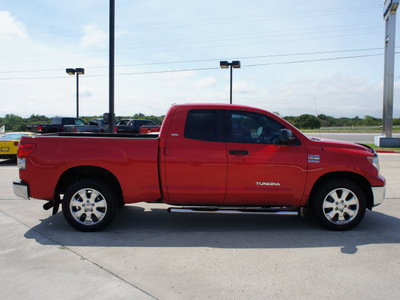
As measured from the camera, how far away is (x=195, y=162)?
496 centimetres

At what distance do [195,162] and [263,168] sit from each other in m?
0.98

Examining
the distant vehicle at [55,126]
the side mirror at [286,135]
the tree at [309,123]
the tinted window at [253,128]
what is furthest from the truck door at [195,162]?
the distant vehicle at [55,126]

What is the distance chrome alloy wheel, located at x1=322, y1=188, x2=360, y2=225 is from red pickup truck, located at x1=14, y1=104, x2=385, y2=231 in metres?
0.01

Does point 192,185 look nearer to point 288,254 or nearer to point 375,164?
point 288,254

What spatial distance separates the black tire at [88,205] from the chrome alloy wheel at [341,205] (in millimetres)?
3140

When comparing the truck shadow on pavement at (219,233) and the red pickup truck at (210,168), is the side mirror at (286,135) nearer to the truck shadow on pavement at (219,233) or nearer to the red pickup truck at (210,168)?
the red pickup truck at (210,168)

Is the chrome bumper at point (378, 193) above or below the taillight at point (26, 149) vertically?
below

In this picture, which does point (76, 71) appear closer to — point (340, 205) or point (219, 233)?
point (219, 233)

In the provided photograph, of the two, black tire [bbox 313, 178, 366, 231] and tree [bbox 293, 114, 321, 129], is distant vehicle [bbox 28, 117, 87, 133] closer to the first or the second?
tree [bbox 293, 114, 321, 129]

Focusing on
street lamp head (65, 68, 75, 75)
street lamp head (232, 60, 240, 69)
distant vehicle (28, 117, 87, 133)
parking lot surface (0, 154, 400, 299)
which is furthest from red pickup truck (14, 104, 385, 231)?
street lamp head (65, 68, 75, 75)

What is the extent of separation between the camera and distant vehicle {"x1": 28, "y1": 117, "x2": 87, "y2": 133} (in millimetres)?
22422

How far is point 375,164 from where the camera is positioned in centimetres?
519

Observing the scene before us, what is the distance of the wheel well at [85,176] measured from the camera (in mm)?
5160

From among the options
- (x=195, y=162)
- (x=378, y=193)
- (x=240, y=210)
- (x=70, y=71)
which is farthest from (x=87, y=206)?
(x=70, y=71)
